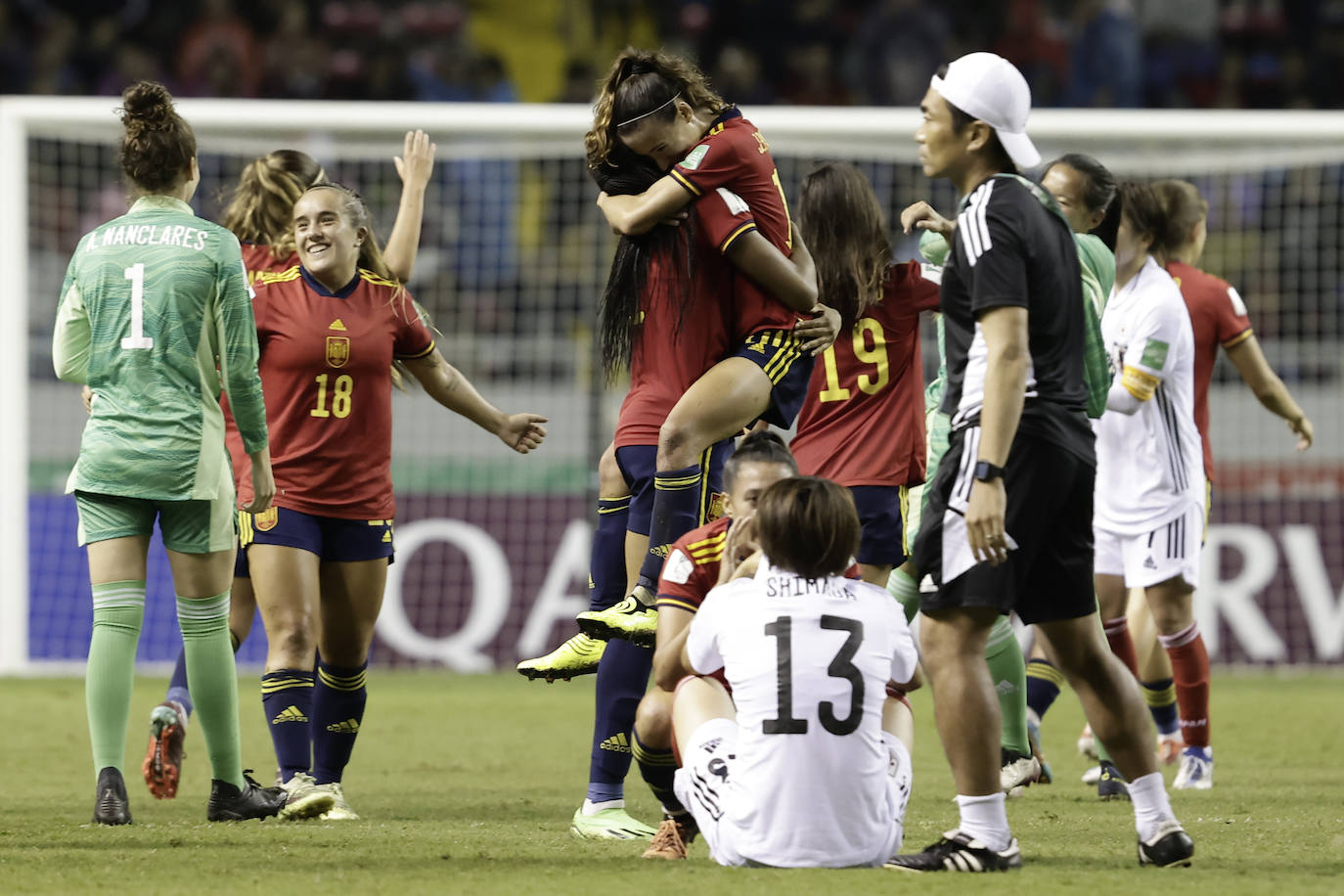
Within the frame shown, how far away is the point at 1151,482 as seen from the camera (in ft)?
22.7

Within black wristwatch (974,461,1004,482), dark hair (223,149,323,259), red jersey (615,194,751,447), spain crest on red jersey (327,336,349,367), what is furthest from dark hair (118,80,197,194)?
black wristwatch (974,461,1004,482)

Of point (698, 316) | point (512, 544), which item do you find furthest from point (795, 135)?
point (698, 316)

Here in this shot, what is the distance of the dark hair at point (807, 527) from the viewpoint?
13.3 feet

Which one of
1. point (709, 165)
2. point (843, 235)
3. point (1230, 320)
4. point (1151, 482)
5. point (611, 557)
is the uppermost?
point (709, 165)

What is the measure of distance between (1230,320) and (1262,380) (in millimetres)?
309

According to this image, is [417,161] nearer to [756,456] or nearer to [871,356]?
[871,356]

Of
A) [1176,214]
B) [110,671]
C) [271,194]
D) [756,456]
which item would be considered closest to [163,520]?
[110,671]

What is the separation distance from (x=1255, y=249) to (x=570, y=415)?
16.5 ft

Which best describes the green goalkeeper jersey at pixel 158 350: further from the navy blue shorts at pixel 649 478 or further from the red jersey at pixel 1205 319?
the red jersey at pixel 1205 319

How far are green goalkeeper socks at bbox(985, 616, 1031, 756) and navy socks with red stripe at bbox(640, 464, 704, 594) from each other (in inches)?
69.3

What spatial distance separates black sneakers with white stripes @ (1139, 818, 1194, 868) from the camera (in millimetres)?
4320

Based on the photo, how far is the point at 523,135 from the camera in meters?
11.7

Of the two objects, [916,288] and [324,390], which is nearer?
[324,390]

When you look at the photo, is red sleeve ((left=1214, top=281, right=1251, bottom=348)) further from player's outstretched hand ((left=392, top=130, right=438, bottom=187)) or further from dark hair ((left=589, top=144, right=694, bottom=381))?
player's outstretched hand ((left=392, top=130, right=438, bottom=187))
